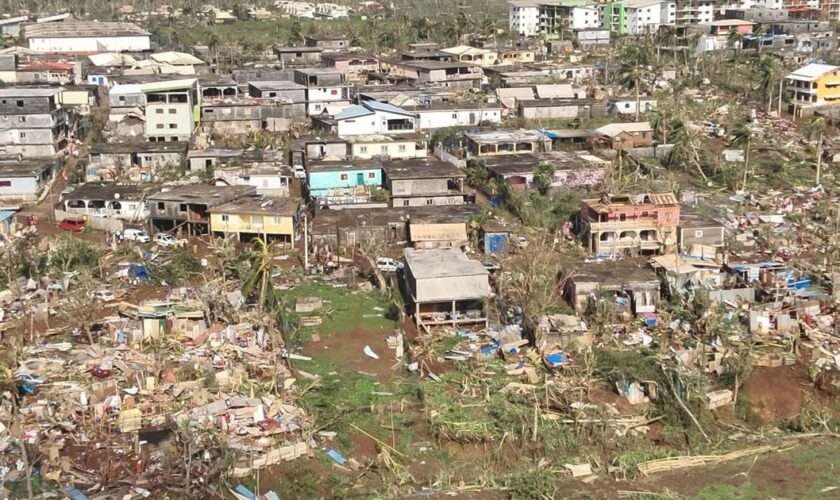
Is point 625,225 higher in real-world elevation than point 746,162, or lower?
lower

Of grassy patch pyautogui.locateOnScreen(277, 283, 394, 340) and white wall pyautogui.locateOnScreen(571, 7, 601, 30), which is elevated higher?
white wall pyautogui.locateOnScreen(571, 7, 601, 30)

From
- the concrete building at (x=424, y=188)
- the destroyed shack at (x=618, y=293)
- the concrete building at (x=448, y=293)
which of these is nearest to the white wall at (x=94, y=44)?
the concrete building at (x=424, y=188)

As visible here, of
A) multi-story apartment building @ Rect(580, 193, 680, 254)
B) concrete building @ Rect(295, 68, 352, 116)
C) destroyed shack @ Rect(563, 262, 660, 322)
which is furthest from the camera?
concrete building @ Rect(295, 68, 352, 116)

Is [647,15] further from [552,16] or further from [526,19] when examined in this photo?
[526,19]

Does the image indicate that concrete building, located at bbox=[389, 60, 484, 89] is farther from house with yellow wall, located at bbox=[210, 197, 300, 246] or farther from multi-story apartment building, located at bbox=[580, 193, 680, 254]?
multi-story apartment building, located at bbox=[580, 193, 680, 254]

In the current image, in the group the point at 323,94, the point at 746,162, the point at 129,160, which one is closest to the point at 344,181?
the point at 129,160

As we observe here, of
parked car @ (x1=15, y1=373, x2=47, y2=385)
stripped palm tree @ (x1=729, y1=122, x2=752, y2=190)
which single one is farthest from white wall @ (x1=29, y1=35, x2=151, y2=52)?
parked car @ (x1=15, y1=373, x2=47, y2=385)

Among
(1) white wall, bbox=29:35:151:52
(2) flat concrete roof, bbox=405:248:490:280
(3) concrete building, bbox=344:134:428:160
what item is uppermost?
(1) white wall, bbox=29:35:151:52
